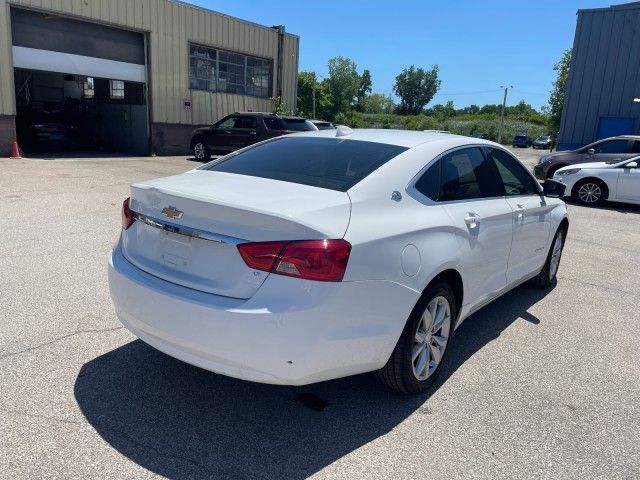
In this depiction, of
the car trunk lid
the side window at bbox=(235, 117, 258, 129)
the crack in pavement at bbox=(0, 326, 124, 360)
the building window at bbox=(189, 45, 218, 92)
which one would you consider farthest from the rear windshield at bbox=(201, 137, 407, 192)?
the building window at bbox=(189, 45, 218, 92)

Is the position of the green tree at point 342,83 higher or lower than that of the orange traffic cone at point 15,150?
higher

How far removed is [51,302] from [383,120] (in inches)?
3523

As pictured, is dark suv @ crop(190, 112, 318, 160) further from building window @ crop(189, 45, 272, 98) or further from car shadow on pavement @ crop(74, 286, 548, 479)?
car shadow on pavement @ crop(74, 286, 548, 479)

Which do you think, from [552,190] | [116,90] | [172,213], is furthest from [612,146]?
[116,90]

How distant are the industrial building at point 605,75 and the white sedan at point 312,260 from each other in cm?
1828

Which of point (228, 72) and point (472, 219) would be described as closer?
point (472, 219)

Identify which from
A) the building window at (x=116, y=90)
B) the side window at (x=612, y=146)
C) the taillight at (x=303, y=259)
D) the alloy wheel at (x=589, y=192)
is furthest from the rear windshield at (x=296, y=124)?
the taillight at (x=303, y=259)

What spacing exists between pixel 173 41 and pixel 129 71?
2131 millimetres

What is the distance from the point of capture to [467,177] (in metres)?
3.92

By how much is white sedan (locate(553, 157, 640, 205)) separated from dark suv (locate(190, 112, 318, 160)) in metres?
7.64

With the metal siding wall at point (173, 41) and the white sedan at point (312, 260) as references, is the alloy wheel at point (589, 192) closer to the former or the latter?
the white sedan at point (312, 260)

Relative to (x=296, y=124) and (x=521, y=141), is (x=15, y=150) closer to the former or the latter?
(x=296, y=124)

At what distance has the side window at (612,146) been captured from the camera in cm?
1420

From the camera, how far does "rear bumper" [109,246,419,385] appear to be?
253 centimetres
